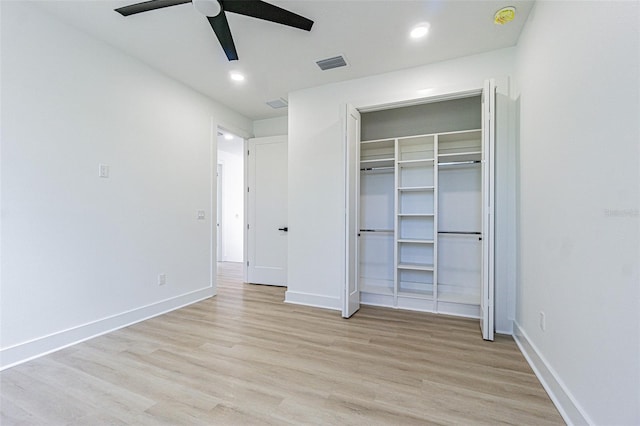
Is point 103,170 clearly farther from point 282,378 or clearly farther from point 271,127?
point 271,127

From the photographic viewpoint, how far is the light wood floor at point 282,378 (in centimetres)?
160

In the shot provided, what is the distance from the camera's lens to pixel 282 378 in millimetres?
1966

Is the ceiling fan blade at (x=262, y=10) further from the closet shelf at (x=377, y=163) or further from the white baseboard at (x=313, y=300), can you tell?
the white baseboard at (x=313, y=300)

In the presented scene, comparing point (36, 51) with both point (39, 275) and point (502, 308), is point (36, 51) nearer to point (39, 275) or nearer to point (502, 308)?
point (39, 275)

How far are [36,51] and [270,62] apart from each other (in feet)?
6.52

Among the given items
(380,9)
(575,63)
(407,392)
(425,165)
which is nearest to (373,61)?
(380,9)

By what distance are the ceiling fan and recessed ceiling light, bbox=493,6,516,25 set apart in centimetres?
156

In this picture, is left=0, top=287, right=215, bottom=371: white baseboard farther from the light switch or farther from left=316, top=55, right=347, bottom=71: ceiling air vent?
left=316, top=55, right=347, bottom=71: ceiling air vent

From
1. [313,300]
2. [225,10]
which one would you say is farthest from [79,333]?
[225,10]

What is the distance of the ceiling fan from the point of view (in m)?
1.98

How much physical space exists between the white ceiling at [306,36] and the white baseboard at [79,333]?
2.74 m

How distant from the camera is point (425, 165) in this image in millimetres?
3648

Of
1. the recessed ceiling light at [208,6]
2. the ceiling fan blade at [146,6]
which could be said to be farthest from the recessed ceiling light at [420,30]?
the ceiling fan blade at [146,6]

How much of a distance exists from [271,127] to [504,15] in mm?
3494
